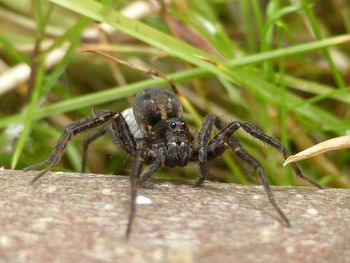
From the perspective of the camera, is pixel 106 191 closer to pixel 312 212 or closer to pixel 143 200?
pixel 143 200

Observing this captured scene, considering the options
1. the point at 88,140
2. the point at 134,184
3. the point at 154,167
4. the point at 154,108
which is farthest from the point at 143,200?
the point at 88,140

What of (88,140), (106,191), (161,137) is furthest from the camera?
(88,140)

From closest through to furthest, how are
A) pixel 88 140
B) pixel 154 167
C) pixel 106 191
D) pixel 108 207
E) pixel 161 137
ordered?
pixel 108 207
pixel 106 191
pixel 154 167
pixel 161 137
pixel 88 140

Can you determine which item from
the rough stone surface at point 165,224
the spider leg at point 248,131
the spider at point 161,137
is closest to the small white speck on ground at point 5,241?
the rough stone surface at point 165,224

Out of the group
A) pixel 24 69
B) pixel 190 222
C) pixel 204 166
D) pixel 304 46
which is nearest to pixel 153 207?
pixel 190 222

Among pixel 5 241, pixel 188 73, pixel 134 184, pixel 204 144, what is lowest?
pixel 5 241

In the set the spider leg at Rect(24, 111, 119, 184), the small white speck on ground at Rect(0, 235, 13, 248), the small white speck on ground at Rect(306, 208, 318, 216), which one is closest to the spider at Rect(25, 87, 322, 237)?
the spider leg at Rect(24, 111, 119, 184)

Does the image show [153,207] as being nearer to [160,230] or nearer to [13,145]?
[160,230]

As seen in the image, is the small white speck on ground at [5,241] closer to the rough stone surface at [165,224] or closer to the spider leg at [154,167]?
the rough stone surface at [165,224]
